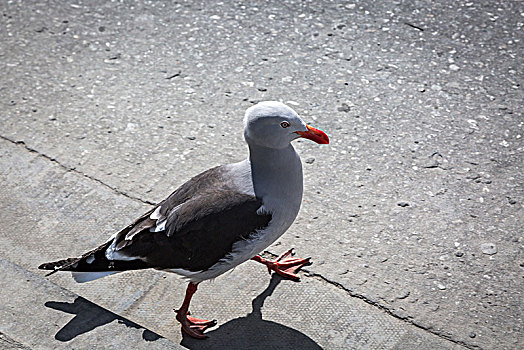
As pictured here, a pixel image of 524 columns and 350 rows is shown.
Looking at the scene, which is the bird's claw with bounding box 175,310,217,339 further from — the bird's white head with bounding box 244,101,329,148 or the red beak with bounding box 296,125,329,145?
the red beak with bounding box 296,125,329,145

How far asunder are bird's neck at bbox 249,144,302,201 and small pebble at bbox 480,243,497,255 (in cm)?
130

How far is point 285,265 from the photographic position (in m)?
3.95

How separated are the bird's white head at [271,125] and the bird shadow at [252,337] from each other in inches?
38.6

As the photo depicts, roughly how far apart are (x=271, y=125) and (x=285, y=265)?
0.96 metres

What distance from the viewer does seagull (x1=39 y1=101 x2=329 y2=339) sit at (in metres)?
3.41

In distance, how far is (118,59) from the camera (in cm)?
568

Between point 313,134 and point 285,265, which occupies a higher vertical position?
point 313,134

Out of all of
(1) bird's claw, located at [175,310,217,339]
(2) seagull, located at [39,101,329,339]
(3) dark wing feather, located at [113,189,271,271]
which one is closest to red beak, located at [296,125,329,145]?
(2) seagull, located at [39,101,329,339]

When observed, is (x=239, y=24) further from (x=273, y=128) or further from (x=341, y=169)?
(x=273, y=128)

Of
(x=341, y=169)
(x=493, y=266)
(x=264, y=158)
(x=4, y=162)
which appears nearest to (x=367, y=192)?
(x=341, y=169)

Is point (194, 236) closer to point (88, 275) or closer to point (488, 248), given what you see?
point (88, 275)

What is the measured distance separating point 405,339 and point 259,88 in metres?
2.51

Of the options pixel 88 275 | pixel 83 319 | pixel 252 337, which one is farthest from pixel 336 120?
pixel 83 319

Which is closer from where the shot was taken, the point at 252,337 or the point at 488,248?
the point at 252,337
